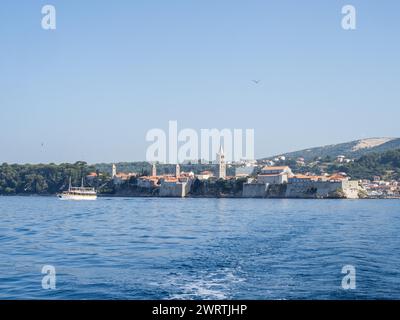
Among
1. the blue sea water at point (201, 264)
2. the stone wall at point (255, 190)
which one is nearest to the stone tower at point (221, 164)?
the stone wall at point (255, 190)

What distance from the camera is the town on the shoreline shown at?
99500mm

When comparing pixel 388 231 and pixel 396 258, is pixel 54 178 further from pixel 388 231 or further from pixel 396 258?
pixel 396 258

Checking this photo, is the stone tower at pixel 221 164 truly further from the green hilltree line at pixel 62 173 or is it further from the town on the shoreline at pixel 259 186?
the green hilltree line at pixel 62 173

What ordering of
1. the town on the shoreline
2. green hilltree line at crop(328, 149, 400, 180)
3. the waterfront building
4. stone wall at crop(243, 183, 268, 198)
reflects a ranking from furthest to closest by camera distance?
green hilltree line at crop(328, 149, 400, 180), the waterfront building, stone wall at crop(243, 183, 268, 198), the town on the shoreline

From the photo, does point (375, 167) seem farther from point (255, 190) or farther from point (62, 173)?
point (62, 173)

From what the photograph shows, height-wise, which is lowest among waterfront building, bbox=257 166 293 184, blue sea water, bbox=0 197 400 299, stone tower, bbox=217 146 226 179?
blue sea water, bbox=0 197 400 299

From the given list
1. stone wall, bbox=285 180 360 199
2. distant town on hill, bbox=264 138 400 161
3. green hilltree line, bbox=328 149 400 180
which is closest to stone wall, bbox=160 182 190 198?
stone wall, bbox=285 180 360 199

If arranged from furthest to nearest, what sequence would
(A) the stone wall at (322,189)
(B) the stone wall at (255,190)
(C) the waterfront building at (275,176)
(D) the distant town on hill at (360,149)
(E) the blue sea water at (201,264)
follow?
(D) the distant town on hill at (360,149)
(C) the waterfront building at (275,176)
(B) the stone wall at (255,190)
(A) the stone wall at (322,189)
(E) the blue sea water at (201,264)

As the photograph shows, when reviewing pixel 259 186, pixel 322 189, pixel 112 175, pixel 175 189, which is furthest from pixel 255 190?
pixel 112 175

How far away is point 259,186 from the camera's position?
105 m

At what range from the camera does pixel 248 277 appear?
12695 millimetres

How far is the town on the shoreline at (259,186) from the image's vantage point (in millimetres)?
99500

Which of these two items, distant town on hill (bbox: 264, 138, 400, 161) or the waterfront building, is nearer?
the waterfront building

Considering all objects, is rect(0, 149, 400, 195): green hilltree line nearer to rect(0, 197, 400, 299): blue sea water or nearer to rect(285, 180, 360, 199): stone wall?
rect(285, 180, 360, 199): stone wall
